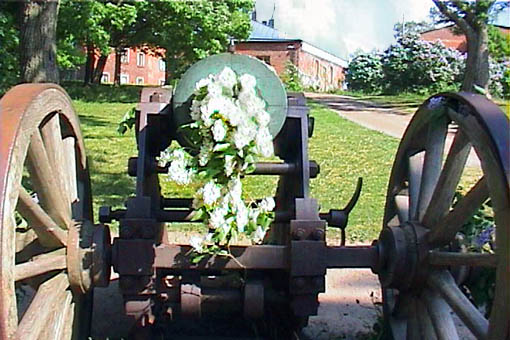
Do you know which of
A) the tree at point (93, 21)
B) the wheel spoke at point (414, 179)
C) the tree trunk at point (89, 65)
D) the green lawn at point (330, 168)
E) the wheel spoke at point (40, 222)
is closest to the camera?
the wheel spoke at point (40, 222)

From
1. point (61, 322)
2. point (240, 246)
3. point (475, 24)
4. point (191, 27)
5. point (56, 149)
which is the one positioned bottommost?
point (61, 322)

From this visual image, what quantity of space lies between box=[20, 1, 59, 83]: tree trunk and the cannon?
4.81 meters

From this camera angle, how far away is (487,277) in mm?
2893

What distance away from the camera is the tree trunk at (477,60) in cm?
1644

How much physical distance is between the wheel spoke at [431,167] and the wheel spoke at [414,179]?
7 cm

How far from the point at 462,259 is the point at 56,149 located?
1.71m

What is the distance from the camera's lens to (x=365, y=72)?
33062mm

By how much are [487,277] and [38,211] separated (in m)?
1.79

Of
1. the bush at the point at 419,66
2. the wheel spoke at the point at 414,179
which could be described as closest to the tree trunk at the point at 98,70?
the bush at the point at 419,66

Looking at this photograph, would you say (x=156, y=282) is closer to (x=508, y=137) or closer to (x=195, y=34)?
(x=508, y=137)

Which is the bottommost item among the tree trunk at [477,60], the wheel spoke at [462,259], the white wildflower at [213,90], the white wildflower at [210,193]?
the wheel spoke at [462,259]

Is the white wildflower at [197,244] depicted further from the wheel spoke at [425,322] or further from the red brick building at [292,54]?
the red brick building at [292,54]

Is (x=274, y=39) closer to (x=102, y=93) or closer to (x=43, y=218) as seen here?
(x=102, y=93)

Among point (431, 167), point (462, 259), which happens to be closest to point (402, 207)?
point (431, 167)
